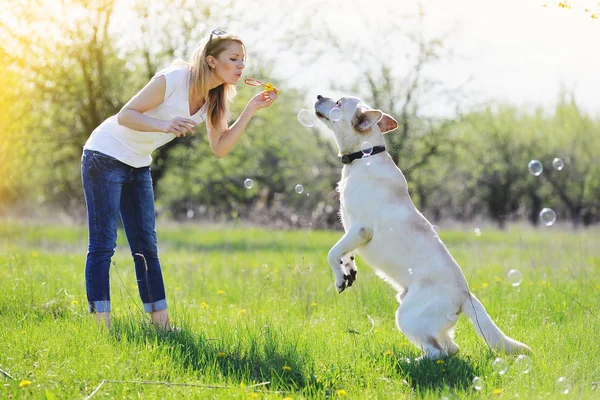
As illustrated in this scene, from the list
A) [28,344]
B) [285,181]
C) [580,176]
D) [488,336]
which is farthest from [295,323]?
[580,176]

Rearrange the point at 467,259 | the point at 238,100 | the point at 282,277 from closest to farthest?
the point at 282,277 < the point at 467,259 < the point at 238,100

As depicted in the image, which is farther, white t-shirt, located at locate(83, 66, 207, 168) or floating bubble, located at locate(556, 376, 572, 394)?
white t-shirt, located at locate(83, 66, 207, 168)

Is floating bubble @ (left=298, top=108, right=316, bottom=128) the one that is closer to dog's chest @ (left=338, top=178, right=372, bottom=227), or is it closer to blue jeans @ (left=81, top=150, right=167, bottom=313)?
dog's chest @ (left=338, top=178, right=372, bottom=227)

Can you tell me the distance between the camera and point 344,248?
195 inches

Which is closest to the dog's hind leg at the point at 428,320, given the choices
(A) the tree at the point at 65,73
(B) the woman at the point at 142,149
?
(B) the woman at the point at 142,149

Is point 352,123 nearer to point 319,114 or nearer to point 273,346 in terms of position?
point 319,114

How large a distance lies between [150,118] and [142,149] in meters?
0.39

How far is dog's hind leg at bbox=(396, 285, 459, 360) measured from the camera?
461cm

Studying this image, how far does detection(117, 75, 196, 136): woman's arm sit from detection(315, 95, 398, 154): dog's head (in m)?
1.09

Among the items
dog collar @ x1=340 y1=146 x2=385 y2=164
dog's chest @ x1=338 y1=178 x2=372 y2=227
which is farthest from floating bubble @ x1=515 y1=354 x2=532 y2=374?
dog collar @ x1=340 y1=146 x2=385 y2=164

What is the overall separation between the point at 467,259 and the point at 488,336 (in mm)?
7920

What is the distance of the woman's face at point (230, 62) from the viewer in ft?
17.1

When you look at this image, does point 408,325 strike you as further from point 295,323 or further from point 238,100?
point 238,100

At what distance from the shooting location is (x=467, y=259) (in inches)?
486
